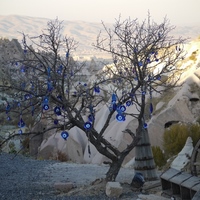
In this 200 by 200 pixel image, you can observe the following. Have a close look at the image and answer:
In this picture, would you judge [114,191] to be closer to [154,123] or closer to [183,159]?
[183,159]

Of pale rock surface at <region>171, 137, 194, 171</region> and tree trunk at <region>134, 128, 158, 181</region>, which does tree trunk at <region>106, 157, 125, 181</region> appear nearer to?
tree trunk at <region>134, 128, 158, 181</region>

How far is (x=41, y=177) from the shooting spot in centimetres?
1170

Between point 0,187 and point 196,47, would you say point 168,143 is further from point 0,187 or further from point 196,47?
point 196,47

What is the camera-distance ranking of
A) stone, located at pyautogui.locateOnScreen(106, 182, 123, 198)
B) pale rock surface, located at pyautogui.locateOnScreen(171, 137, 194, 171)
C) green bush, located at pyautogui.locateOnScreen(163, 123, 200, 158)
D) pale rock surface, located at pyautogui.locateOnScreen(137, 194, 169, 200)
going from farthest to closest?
green bush, located at pyautogui.locateOnScreen(163, 123, 200, 158), pale rock surface, located at pyautogui.locateOnScreen(171, 137, 194, 171), stone, located at pyautogui.locateOnScreen(106, 182, 123, 198), pale rock surface, located at pyautogui.locateOnScreen(137, 194, 169, 200)

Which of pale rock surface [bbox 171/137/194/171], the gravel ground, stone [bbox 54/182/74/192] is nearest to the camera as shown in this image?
the gravel ground

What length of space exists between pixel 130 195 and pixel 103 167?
18.1 feet

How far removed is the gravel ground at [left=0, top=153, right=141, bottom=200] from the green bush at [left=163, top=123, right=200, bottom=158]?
1.99 m

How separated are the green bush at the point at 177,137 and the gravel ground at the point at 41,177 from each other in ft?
6.54

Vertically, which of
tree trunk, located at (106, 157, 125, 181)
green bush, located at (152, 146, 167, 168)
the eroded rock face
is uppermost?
tree trunk, located at (106, 157, 125, 181)

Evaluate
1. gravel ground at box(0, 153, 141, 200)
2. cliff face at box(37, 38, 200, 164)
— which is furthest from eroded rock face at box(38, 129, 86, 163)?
gravel ground at box(0, 153, 141, 200)

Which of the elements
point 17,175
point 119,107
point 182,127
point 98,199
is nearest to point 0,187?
point 17,175

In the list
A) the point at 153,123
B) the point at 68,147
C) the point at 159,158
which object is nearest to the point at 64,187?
the point at 159,158

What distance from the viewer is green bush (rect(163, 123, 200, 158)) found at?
13359 millimetres

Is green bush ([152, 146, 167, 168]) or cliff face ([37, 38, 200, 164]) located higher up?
cliff face ([37, 38, 200, 164])
